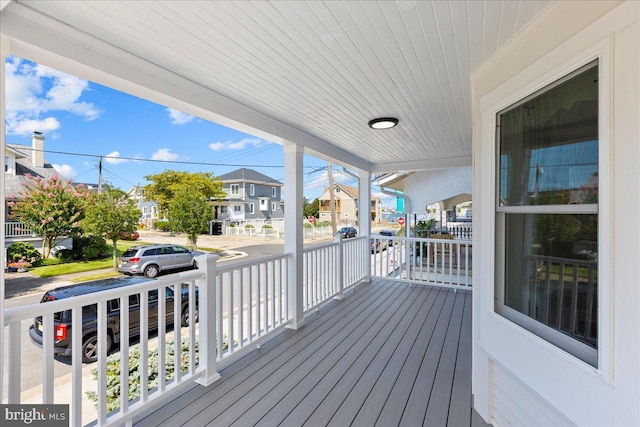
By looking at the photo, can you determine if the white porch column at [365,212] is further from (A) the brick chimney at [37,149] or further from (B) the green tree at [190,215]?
(A) the brick chimney at [37,149]

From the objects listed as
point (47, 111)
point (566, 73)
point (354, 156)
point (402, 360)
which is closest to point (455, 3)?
point (566, 73)

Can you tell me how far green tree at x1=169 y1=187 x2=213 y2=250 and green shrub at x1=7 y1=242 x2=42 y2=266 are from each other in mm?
2834

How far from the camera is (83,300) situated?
1.56 meters

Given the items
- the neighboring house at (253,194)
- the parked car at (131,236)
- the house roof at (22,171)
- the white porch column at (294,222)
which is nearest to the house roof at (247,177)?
the neighboring house at (253,194)

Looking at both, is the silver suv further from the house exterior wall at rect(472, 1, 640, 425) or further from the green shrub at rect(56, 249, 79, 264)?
the house exterior wall at rect(472, 1, 640, 425)

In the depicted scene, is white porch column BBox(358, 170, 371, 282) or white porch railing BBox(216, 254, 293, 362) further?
white porch column BBox(358, 170, 371, 282)

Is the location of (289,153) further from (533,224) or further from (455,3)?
(533,224)

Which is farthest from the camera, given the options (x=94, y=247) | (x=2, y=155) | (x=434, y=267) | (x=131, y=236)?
(x=131, y=236)

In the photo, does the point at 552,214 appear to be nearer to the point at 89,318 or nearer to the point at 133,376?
the point at 133,376

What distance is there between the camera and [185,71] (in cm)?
203

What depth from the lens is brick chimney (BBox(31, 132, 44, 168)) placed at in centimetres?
511

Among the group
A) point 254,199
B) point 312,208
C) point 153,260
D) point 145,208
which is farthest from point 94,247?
point 254,199

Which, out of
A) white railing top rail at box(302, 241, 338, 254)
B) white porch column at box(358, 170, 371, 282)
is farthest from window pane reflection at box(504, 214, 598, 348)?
white porch column at box(358, 170, 371, 282)

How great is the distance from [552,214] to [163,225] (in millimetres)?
7888
